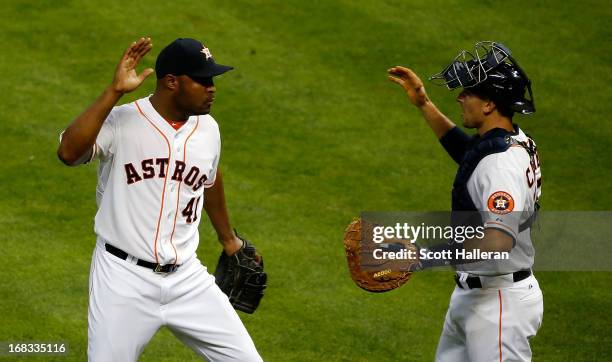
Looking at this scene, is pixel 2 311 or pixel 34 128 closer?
pixel 2 311

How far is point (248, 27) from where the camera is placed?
1256 centimetres

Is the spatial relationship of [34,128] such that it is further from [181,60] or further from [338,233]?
[181,60]

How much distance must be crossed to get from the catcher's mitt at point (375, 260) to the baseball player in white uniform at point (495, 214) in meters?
0.16

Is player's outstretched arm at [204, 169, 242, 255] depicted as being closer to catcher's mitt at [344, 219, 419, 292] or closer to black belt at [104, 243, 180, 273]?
black belt at [104, 243, 180, 273]

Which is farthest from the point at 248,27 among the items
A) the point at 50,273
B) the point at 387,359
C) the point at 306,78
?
the point at 387,359

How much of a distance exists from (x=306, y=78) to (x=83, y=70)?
2.34 metres

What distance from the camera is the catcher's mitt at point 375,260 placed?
538 cm

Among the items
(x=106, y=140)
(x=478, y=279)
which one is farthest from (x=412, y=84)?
(x=106, y=140)

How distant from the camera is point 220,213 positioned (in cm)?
611

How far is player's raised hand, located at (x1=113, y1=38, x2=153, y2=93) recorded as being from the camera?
203 inches

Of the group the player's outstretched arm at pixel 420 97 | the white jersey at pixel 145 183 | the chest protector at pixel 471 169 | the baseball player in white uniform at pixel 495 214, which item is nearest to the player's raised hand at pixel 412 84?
the player's outstretched arm at pixel 420 97

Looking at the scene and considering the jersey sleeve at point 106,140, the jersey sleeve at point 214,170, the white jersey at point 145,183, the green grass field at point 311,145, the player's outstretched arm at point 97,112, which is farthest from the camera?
the green grass field at point 311,145

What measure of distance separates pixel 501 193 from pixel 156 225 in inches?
66.4

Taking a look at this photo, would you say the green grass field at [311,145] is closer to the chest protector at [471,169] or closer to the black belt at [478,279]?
the black belt at [478,279]
